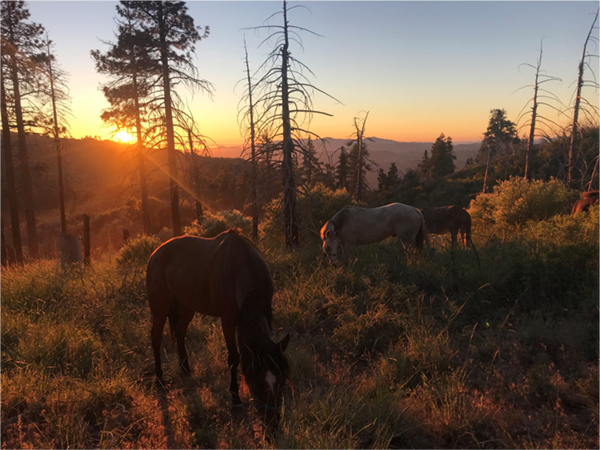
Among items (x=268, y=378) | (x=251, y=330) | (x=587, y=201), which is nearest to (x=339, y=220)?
(x=251, y=330)

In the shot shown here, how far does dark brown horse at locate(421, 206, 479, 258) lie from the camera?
10.5 metres

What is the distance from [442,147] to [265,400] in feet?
223

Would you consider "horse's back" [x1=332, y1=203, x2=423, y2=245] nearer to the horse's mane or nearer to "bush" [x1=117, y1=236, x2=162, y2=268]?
the horse's mane

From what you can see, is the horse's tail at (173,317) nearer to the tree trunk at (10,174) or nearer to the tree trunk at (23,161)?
the tree trunk at (10,174)

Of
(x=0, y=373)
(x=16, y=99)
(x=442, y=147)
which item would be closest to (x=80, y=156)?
(x=16, y=99)

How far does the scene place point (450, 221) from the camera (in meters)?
11.0

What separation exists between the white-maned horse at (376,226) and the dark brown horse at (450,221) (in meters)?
1.85

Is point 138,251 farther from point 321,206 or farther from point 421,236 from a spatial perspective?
point 421,236

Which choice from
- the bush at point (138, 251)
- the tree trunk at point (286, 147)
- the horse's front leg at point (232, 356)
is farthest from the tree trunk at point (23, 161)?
the horse's front leg at point (232, 356)

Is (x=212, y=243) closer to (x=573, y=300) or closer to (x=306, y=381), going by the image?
(x=306, y=381)

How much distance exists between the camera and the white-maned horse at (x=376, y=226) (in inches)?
358

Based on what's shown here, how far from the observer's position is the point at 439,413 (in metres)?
3.23

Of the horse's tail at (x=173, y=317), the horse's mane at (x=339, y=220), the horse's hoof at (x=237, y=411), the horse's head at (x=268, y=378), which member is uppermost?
the horse's mane at (x=339, y=220)

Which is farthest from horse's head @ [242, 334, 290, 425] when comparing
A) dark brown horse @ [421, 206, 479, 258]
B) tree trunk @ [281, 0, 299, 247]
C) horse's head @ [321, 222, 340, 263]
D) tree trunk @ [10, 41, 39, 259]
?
tree trunk @ [10, 41, 39, 259]
